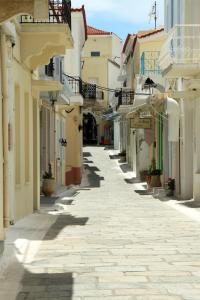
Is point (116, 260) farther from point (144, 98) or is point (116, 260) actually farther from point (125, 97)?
point (125, 97)

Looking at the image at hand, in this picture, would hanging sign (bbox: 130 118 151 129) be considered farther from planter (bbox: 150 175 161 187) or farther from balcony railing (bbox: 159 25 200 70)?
balcony railing (bbox: 159 25 200 70)

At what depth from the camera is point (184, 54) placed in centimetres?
1853

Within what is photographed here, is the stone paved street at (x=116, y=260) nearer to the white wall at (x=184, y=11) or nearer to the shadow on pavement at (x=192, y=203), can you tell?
the shadow on pavement at (x=192, y=203)

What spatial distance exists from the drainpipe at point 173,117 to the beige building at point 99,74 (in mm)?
39177

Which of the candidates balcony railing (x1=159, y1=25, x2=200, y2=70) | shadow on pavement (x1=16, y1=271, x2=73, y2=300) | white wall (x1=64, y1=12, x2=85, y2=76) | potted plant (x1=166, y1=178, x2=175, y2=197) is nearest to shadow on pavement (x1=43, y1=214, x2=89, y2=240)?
shadow on pavement (x1=16, y1=271, x2=73, y2=300)

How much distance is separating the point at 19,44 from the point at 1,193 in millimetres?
5429

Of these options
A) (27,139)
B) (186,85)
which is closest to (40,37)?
Answer: (27,139)

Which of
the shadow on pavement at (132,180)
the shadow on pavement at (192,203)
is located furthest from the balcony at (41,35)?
the shadow on pavement at (132,180)

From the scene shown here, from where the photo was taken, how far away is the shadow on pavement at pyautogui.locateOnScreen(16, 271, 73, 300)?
6.03 meters

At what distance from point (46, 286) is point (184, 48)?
13278 millimetres

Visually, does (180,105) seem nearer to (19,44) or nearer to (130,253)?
(19,44)

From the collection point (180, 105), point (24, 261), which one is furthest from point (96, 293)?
point (180, 105)

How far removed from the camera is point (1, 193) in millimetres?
8727

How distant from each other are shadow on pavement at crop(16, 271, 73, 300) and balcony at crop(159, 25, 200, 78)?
38.2 feet
